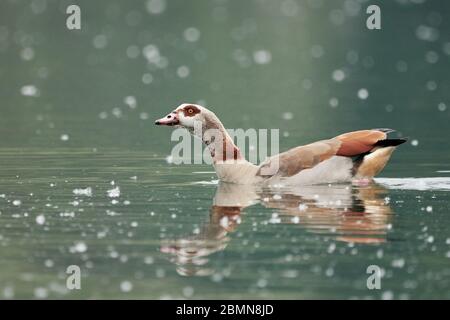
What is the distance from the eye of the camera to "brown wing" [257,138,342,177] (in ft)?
61.4

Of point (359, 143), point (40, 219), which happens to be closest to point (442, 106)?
point (359, 143)

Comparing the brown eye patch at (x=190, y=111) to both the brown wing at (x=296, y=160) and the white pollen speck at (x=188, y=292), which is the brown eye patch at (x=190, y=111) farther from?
the white pollen speck at (x=188, y=292)

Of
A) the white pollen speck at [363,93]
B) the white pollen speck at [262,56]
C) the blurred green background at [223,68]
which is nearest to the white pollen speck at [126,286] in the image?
the blurred green background at [223,68]

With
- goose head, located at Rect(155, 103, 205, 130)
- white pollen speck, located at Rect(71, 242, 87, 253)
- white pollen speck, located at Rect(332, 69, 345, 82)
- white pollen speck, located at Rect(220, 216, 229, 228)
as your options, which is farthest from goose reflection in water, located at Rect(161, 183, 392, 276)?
white pollen speck, located at Rect(332, 69, 345, 82)

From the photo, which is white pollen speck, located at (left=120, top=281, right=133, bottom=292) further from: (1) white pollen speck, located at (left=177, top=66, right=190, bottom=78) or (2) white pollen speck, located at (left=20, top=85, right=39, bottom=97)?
(1) white pollen speck, located at (left=177, top=66, right=190, bottom=78)

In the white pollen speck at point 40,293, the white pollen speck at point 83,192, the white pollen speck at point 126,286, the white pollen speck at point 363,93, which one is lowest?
the white pollen speck at point 40,293

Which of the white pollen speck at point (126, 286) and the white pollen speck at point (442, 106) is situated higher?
the white pollen speck at point (442, 106)

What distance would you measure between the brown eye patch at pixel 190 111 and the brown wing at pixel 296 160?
145cm

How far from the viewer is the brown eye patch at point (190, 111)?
63.7ft

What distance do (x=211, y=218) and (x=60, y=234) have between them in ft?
7.07

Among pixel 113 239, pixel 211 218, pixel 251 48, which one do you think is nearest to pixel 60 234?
pixel 113 239

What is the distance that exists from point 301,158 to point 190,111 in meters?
1.97

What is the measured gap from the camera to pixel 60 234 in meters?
14.6

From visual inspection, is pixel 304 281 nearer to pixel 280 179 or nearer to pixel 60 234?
pixel 60 234
